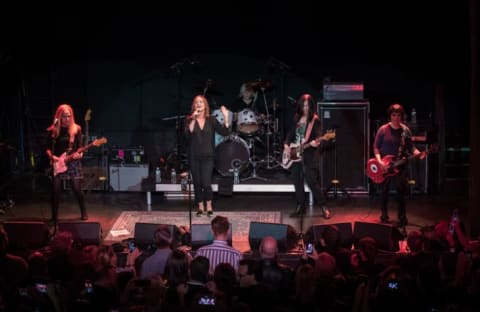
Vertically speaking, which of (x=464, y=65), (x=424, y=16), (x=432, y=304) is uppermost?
(x=424, y=16)

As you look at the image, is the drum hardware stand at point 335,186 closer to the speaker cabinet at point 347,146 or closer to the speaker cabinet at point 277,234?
the speaker cabinet at point 347,146

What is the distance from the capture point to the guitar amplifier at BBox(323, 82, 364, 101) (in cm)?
1317

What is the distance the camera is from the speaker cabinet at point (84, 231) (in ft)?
29.0

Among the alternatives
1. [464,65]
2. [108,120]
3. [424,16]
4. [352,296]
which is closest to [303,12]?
[424,16]

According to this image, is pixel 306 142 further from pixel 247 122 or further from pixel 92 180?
pixel 92 180

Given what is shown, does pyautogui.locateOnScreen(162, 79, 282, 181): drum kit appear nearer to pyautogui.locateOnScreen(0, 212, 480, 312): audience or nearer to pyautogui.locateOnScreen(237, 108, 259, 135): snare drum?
pyautogui.locateOnScreen(237, 108, 259, 135): snare drum

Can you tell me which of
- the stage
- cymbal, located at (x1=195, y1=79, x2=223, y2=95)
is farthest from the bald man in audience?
cymbal, located at (x1=195, y1=79, x2=223, y2=95)

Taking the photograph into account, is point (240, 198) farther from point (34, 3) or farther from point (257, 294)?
point (257, 294)

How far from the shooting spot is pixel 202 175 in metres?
11.0

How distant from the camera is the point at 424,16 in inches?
551

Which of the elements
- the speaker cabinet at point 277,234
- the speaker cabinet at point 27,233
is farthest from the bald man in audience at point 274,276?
the speaker cabinet at point 27,233

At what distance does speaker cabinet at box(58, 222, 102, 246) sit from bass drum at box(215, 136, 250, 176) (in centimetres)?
513

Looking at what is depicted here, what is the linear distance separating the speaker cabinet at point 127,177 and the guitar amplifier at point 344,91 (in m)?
3.92

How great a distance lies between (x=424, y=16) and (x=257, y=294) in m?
9.98
